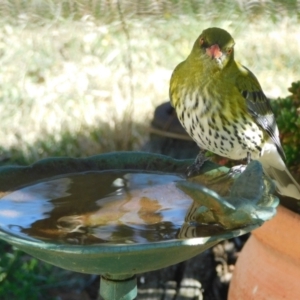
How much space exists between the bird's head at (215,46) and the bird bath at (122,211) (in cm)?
63

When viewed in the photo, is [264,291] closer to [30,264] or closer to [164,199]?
[164,199]

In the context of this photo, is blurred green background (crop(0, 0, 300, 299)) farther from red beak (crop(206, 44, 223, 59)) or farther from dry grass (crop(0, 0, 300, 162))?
red beak (crop(206, 44, 223, 59))

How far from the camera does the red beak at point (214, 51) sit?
357 cm

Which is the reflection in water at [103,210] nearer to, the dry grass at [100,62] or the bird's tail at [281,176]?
the bird's tail at [281,176]

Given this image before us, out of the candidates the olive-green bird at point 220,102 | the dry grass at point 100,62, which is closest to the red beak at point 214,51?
the olive-green bird at point 220,102

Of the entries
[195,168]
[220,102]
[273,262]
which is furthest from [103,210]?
[273,262]

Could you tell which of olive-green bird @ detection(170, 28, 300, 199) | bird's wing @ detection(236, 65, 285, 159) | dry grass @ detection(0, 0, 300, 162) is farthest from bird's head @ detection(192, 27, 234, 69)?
dry grass @ detection(0, 0, 300, 162)

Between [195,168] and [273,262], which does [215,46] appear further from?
[273,262]

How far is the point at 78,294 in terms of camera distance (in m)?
5.18

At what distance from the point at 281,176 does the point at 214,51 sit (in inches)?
32.8

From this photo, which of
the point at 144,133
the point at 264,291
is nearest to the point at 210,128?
the point at 264,291

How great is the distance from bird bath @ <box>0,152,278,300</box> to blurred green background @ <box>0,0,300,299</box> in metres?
3.12

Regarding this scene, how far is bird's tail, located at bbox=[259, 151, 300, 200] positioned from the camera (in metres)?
3.88

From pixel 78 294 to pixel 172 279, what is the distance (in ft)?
2.17
